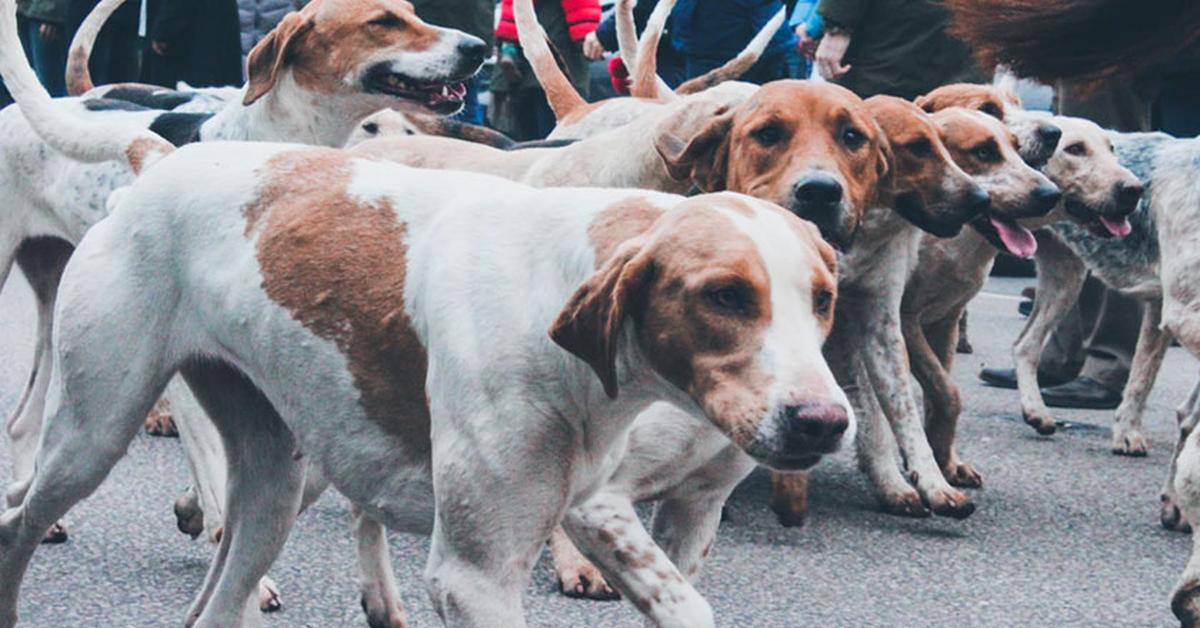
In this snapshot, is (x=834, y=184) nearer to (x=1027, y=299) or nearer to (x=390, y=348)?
(x=390, y=348)

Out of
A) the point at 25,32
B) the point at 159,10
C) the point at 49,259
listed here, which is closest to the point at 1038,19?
the point at 49,259

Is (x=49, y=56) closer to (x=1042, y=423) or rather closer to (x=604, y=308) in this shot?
(x=1042, y=423)

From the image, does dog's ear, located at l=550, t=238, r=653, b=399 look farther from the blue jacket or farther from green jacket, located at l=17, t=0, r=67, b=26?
green jacket, located at l=17, t=0, r=67, b=26

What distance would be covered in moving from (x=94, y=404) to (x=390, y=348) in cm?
66

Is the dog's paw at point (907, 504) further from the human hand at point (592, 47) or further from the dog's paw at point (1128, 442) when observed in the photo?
the human hand at point (592, 47)

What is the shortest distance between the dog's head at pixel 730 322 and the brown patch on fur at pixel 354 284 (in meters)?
0.42

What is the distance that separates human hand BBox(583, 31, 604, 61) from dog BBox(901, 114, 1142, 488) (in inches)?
134

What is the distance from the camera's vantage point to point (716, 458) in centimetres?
381

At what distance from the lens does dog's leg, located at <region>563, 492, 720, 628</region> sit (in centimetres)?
329

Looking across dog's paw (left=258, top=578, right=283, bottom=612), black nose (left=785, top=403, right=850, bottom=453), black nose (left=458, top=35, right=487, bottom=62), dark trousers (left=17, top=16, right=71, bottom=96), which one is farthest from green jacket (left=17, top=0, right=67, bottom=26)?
black nose (left=785, top=403, right=850, bottom=453)

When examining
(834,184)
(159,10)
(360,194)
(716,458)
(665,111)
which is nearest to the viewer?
(360,194)

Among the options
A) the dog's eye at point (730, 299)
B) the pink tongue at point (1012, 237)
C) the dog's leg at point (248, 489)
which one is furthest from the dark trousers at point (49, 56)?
the dog's eye at point (730, 299)

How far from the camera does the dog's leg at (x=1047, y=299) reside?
25.1 feet

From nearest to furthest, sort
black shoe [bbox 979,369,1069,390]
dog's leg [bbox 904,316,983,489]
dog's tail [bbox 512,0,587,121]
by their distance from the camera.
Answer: dog's leg [bbox 904,316,983,489] → dog's tail [bbox 512,0,587,121] → black shoe [bbox 979,369,1069,390]
